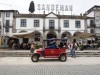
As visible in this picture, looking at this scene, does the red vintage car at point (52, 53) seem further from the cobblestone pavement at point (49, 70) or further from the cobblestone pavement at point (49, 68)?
the cobblestone pavement at point (49, 70)

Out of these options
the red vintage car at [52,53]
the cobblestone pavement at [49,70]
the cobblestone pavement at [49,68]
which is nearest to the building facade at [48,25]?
the red vintage car at [52,53]

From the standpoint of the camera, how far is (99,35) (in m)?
59.8

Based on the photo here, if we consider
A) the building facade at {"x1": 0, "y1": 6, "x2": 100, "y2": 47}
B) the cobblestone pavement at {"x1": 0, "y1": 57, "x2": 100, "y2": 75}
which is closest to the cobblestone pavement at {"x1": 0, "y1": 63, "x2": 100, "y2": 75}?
the cobblestone pavement at {"x1": 0, "y1": 57, "x2": 100, "y2": 75}

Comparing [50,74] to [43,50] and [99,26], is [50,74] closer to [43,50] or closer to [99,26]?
[43,50]

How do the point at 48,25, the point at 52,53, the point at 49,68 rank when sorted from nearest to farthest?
the point at 49,68 → the point at 52,53 → the point at 48,25

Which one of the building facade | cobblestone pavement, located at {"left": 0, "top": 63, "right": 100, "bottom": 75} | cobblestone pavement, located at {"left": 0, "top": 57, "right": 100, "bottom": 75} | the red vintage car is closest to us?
cobblestone pavement, located at {"left": 0, "top": 63, "right": 100, "bottom": 75}

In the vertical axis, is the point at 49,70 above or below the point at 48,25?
below

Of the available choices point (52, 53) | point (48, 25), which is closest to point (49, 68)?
point (52, 53)

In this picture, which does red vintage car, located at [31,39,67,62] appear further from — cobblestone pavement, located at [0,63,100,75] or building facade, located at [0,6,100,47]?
building facade, located at [0,6,100,47]

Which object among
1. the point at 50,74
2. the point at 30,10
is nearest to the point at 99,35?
the point at 30,10

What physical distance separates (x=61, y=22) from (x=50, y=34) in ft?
12.5

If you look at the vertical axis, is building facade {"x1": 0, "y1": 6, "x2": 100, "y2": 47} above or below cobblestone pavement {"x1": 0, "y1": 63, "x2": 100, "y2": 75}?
above

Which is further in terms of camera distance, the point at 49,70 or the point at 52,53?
the point at 52,53

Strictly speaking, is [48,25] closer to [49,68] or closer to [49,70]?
[49,68]
